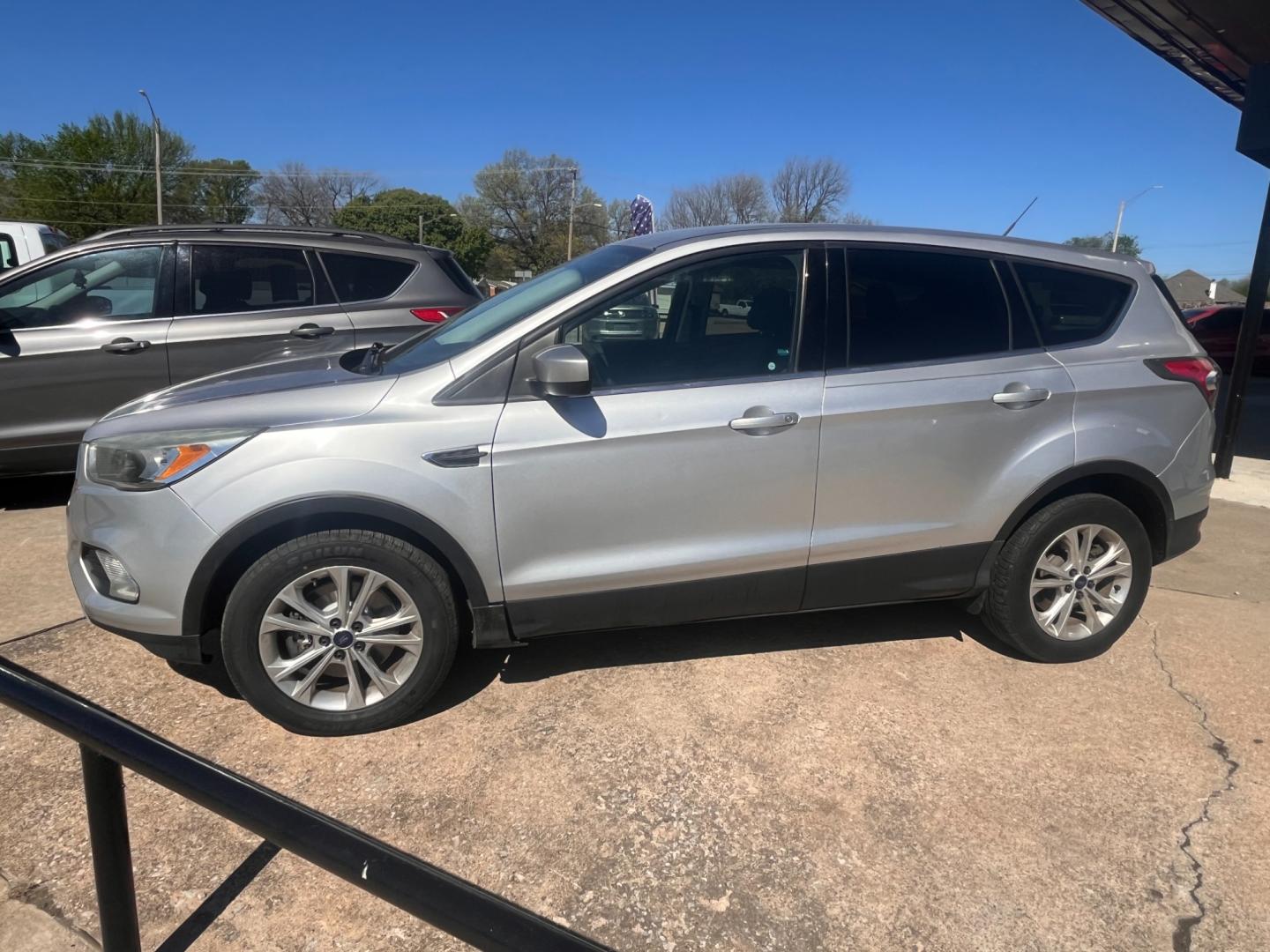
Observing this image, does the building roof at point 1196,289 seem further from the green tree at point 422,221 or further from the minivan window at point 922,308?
the minivan window at point 922,308

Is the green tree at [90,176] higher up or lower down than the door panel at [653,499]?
higher up

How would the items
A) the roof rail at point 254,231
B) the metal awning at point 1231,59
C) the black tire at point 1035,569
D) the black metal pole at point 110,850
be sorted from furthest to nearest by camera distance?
the metal awning at point 1231,59 < the roof rail at point 254,231 < the black tire at point 1035,569 < the black metal pole at point 110,850

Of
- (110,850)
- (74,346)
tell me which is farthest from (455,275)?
(110,850)

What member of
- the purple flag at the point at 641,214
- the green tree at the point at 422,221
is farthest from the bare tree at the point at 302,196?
the purple flag at the point at 641,214

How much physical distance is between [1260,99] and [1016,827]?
8350 mm

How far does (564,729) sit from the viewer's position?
10.1 ft

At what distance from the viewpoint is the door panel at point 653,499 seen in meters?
2.93

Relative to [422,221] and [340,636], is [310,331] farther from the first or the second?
[422,221]

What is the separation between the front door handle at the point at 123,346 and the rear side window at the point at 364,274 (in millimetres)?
1282

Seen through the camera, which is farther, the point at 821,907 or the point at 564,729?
the point at 564,729

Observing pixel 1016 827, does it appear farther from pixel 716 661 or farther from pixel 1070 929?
pixel 716 661

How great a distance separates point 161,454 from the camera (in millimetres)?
2783

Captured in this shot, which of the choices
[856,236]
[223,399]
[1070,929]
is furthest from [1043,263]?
[223,399]

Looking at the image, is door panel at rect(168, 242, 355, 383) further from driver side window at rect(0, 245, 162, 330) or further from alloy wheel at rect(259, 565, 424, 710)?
alloy wheel at rect(259, 565, 424, 710)
